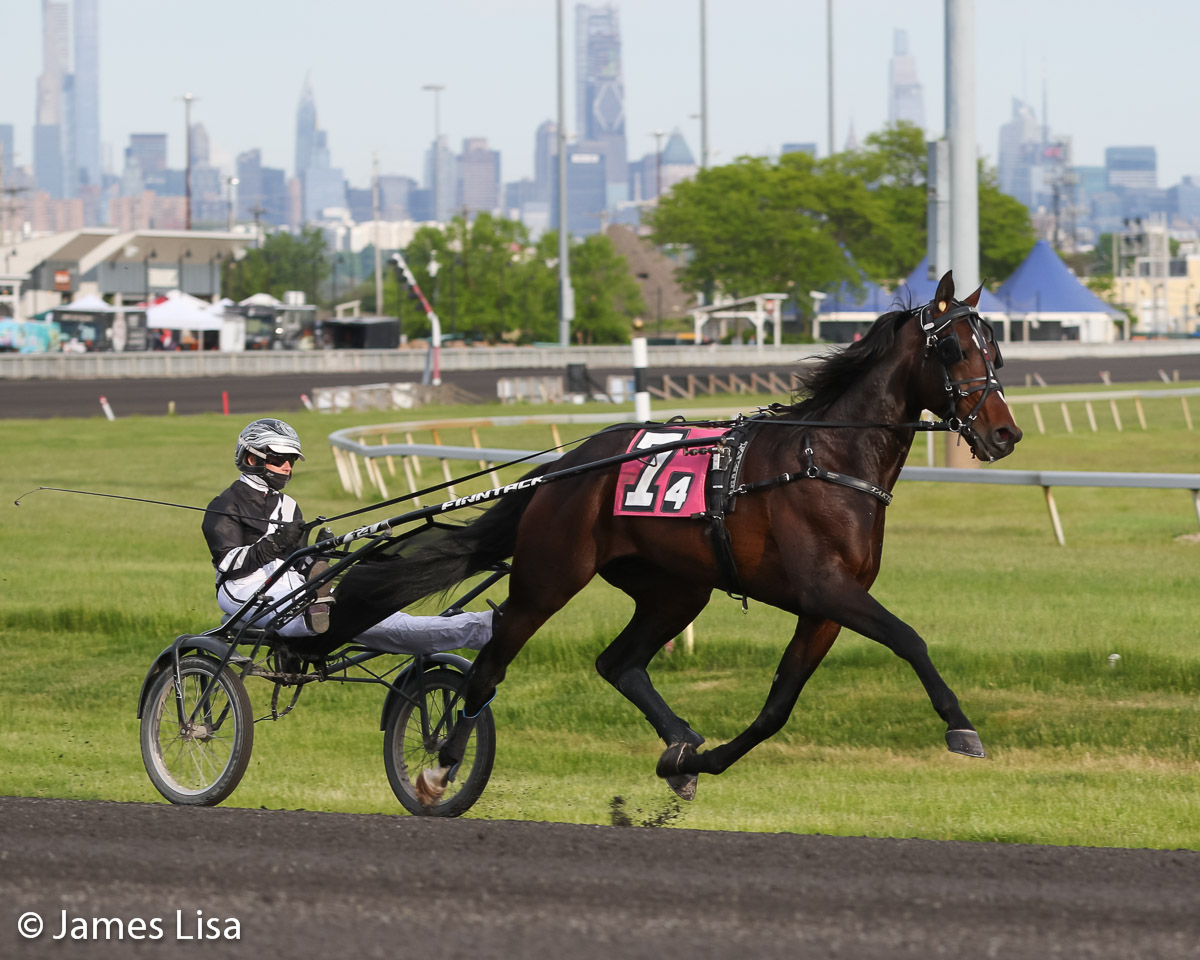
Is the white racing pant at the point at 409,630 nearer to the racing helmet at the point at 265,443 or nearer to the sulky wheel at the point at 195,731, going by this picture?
the sulky wheel at the point at 195,731

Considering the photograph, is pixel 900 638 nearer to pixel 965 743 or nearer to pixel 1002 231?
pixel 965 743

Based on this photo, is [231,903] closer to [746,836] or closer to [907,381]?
[746,836]

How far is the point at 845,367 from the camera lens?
600 centimetres

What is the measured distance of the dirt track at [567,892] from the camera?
12.6 feet

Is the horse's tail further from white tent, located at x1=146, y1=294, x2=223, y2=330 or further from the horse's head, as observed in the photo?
white tent, located at x1=146, y1=294, x2=223, y2=330

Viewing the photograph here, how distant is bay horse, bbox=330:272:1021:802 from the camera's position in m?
5.60

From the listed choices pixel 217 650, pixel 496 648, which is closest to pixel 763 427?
pixel 496 648

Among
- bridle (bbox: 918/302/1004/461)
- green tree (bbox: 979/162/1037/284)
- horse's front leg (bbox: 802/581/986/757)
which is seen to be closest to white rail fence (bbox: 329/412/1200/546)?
horse's front leg (bbox: 802/581/986/757)

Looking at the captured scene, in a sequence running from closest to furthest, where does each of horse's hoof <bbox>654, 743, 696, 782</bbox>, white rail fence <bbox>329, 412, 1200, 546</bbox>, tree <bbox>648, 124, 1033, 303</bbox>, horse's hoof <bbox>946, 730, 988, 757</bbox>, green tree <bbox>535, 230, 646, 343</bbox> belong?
1. horse's hoof <bbox>946, 730, 988, 757</bbox>
2. horse's hoof <bbox>654, 743, 696, 782</bbox>
3. white rail fence <bbox>329, 412, 1200, 546</bbox>
4. tree <bbox>648, 124, 1033, 303</bbox>
5. green tree <bbox>535, 230, 646, 343</bbox>

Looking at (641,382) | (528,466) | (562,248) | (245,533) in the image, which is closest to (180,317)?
(562,248)

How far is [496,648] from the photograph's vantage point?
6.16 metres

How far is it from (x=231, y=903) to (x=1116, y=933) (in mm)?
2241

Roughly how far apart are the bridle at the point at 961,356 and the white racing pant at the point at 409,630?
2.07 meters

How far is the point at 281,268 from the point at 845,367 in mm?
108614
